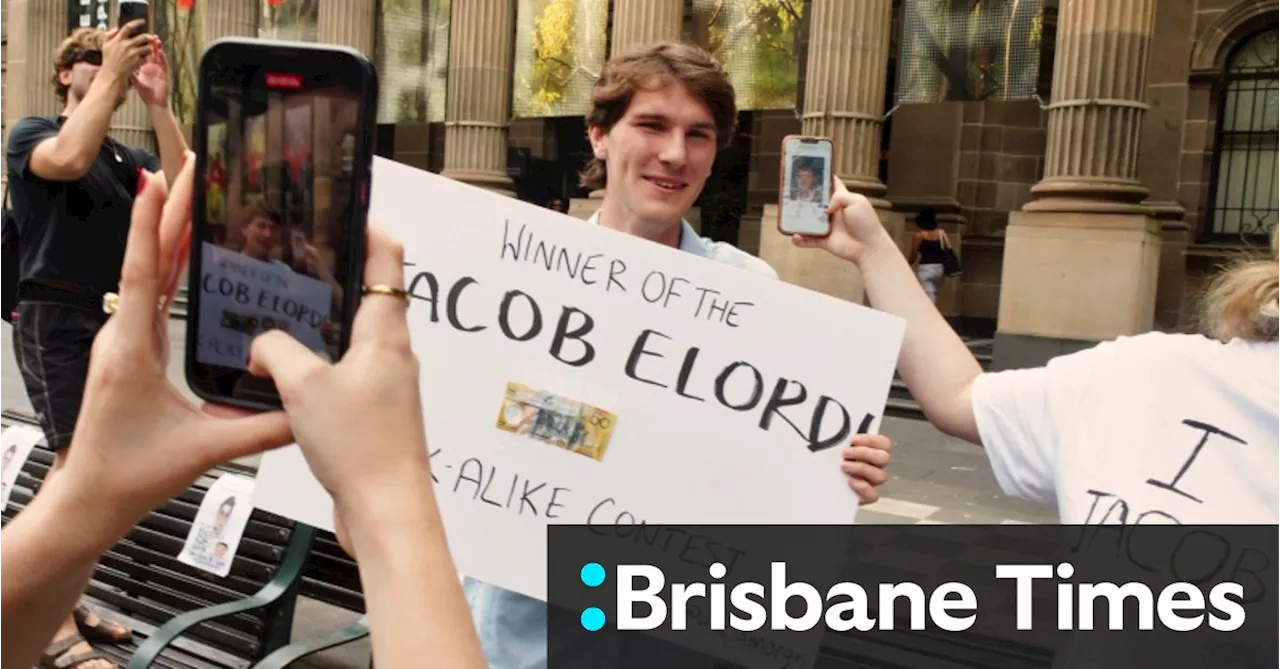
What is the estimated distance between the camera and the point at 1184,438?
1464 mm

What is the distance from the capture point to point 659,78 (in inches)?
80.7

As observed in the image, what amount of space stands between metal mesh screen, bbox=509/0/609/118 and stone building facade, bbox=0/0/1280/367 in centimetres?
32

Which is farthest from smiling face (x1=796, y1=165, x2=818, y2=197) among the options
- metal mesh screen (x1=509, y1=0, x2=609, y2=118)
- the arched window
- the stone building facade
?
the arched window

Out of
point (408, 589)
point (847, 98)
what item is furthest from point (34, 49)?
point (408, 589)

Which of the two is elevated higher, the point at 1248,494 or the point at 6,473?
the point at 1248,494

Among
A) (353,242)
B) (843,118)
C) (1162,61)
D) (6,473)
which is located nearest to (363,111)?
(353,242)

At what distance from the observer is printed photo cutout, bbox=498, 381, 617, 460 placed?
192cm

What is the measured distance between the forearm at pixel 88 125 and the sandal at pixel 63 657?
5.12 feet

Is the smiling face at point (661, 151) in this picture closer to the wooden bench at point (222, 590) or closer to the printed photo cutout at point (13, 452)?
the wooden bench at point (222, 590)

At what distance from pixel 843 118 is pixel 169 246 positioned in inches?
493

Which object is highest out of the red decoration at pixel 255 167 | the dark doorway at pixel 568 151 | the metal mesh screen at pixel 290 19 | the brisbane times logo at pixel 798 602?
the metal mesh screen at pixel 290 19

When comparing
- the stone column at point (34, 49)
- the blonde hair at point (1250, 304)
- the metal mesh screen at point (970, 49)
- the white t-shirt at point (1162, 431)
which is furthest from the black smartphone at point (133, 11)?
the stone column at point (34, 49)

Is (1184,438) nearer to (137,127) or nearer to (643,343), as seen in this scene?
(643,343)

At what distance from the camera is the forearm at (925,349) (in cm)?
183
